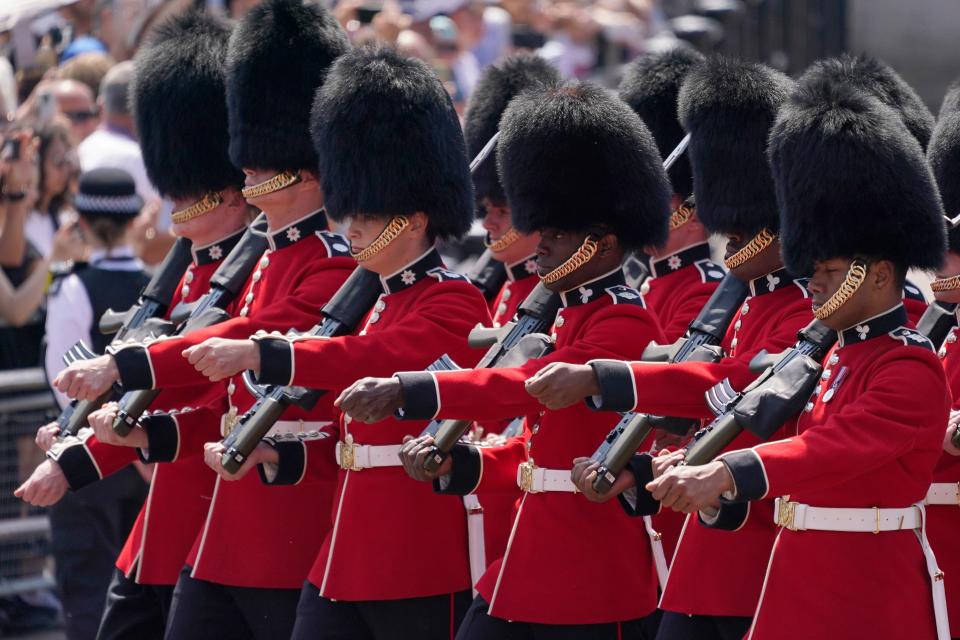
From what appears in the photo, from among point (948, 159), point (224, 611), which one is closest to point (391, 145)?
point (224, 611)

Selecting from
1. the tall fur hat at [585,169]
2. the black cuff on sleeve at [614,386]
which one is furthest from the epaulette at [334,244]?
the black cuff on sleeve at [614,386]

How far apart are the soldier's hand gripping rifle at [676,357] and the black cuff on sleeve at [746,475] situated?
56 cm

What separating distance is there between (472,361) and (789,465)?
1351 mm

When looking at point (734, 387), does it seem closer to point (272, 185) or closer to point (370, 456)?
point (370, 456)

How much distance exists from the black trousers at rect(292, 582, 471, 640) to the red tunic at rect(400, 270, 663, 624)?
214 millimetres

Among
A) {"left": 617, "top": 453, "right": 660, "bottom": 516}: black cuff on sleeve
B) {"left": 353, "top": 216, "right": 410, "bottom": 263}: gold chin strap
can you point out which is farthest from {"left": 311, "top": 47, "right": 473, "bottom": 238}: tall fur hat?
{"left": 617, "top": 453, "right": 660, "bottom": 516}: black cuff on sleeve

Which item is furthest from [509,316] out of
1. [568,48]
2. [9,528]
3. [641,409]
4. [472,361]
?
[568,48]

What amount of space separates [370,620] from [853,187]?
152cm

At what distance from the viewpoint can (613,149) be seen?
4.34 meters

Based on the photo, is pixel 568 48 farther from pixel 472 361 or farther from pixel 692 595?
pixel 692 595

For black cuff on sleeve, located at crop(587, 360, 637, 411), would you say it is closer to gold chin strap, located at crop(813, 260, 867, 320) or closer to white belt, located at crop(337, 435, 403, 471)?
gold chin strap, located at crop(813, 260, 867, 320)

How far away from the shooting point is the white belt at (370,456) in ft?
14.1

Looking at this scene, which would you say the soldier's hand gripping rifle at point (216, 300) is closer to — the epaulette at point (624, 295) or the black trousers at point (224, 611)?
the black trousers at point (224, 611)

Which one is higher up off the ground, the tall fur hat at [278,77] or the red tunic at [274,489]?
→ the tall fur hat at [278,77]
